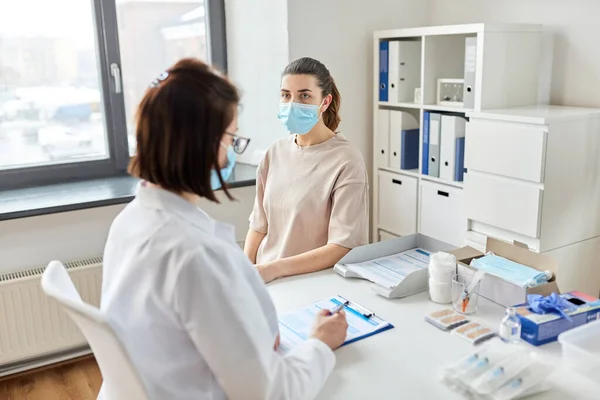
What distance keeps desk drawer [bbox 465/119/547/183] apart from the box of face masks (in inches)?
28.7

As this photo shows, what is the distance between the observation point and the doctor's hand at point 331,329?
128 cm

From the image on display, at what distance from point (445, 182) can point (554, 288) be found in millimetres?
1406

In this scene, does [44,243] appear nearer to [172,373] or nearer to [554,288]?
[172,373]

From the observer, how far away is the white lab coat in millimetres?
958

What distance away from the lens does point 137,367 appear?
0.97 m

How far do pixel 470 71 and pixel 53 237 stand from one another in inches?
81.6

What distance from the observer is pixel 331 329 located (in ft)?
4.27

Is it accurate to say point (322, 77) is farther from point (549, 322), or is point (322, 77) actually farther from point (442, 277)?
point (549, 322)

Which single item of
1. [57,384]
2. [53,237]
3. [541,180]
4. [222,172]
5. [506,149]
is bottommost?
[57,384]

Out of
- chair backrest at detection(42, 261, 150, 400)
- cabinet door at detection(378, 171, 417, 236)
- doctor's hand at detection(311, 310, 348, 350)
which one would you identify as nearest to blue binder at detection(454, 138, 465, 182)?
cabinet door at detection(378, 171, 417, 236)

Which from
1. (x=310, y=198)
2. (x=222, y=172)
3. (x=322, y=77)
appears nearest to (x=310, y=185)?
(x=310, y=198)

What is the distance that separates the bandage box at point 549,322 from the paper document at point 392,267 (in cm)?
37

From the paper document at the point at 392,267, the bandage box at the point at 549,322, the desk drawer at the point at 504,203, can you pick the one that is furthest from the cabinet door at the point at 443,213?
the bandage box at the point at 549,322

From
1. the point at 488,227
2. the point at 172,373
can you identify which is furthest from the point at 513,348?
the point at 488,227
